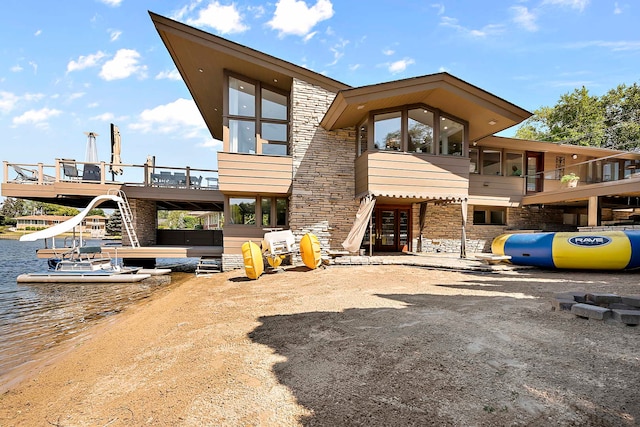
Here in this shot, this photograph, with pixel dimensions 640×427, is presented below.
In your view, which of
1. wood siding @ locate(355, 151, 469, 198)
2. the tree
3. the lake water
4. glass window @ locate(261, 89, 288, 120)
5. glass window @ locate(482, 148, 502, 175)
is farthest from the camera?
the tree

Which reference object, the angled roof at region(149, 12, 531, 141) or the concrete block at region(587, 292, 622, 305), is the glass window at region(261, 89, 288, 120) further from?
the concrete block at region(587, 292, 622, 305)

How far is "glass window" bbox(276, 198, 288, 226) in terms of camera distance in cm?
1189

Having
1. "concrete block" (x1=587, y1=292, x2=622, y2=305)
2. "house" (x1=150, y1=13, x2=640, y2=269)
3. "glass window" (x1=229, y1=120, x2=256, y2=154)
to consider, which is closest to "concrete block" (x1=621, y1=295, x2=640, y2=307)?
"concrete block" (x1=587, y1=292, x2=622, y2=305)

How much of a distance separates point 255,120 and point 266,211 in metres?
3.65

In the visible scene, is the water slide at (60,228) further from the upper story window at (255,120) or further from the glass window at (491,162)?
the glass window at (491,162)

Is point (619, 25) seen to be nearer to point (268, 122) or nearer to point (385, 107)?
point (385, 107)

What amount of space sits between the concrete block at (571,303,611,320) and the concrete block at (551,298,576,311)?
115mm

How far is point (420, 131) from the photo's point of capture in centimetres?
1066

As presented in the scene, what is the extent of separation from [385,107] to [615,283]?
25.2 ft

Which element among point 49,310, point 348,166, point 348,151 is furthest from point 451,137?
point 49,310

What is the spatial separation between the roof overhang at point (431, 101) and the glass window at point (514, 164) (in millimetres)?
3553

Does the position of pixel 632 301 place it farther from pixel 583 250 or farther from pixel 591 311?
pixel 583 250

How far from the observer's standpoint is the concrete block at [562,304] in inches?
161

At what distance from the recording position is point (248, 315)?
198 inches
